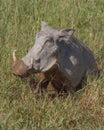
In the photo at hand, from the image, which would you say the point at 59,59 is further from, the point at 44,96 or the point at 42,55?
the point at 44,96

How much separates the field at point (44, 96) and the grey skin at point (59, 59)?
16 cm

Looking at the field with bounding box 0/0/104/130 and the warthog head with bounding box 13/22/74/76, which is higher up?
the warthog head with bounding box 13/22/74/76

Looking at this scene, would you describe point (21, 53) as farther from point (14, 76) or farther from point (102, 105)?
point (102, 105)

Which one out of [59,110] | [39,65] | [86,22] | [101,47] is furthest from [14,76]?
[86,22]

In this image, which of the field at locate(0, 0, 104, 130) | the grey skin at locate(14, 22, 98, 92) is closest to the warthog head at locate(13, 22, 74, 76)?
the grey skin at locate(14, 22, 98, 92)

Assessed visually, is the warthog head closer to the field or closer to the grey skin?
the grey skin

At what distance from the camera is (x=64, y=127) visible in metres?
Result: 4.29

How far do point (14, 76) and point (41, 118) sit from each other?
694 mm

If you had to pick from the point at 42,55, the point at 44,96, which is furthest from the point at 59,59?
the point at 44,96

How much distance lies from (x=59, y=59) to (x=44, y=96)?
0.40m

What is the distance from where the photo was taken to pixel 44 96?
471 centimetres

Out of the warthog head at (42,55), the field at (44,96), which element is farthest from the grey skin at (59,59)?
the field at (44,96)

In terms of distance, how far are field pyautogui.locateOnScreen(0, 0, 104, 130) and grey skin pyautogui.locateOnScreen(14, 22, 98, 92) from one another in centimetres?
16

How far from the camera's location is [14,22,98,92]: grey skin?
461 centimetres
